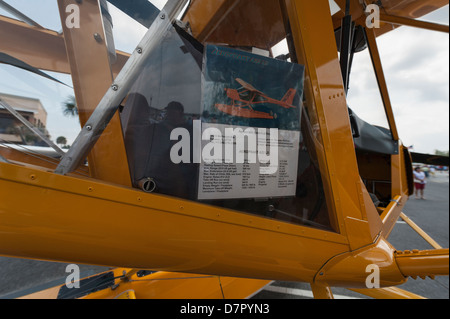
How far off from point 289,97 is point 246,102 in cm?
22

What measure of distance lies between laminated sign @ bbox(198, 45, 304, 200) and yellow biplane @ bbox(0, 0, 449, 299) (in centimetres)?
6

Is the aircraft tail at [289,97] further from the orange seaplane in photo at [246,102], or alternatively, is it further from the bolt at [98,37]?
the bolt at [98,37]

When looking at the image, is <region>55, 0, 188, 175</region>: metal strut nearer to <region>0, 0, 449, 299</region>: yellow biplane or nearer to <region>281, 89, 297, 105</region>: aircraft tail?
<region>0, 0, 449, 299</region>: yellow biplane

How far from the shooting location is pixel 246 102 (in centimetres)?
95

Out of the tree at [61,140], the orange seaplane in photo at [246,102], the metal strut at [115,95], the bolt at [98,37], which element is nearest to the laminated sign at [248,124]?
the orange seaplane in photo at [246,102]

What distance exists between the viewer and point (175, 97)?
0.91 metres

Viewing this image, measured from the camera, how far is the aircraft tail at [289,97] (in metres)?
1.02

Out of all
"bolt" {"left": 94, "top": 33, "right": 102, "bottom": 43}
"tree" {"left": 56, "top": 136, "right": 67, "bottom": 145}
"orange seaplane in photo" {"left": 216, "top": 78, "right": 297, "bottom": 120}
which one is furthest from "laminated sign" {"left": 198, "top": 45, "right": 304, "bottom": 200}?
"tree" {"left": 56, "top": 136, "right": 67, "bottom": 145}

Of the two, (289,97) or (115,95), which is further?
(289,97)

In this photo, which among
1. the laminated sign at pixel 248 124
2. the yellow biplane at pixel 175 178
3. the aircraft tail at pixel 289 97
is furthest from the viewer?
the aircraft tail at pixel 289 97

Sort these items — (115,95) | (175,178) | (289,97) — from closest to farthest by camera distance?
(115,95), (175,178), (289,97)

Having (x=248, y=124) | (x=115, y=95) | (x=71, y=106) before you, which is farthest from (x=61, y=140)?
(x=248, y=124)

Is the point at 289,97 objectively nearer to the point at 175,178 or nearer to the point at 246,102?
the point at 246,102

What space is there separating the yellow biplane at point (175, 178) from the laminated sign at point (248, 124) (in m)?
0.06
